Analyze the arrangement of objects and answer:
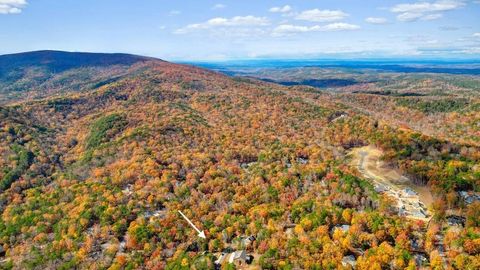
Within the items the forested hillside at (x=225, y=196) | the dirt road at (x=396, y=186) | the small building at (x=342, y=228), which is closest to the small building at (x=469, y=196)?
the forested hillside at (x=225, y=196)

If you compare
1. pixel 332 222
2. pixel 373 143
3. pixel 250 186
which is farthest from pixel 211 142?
pixel 332 222

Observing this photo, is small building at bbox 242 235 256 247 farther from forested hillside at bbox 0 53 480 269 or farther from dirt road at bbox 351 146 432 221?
dirt road at bbox 351 146 432 221

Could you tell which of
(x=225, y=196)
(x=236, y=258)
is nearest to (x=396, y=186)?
(x=225, y=196)

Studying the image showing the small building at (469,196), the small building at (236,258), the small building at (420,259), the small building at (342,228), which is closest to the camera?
the small building at (420,259)

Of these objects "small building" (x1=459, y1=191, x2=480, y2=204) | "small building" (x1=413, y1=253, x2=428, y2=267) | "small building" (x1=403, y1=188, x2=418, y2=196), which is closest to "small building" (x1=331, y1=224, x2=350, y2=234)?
"small building" (x1=413, y1=253, x2=428, y2=267)

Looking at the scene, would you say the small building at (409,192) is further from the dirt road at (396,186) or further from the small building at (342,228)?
the small building at (342,228)

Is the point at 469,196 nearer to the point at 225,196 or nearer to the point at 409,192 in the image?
the point at 409,192
